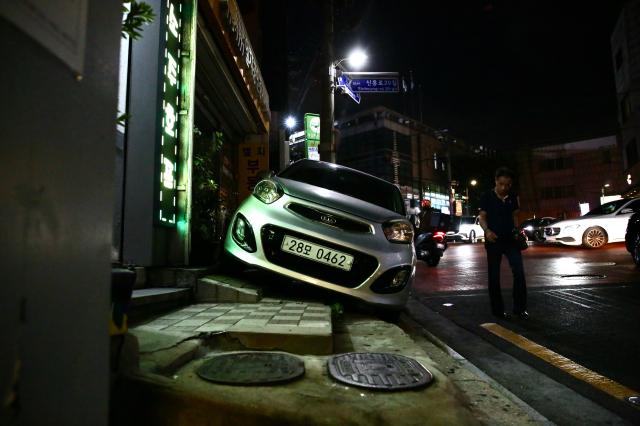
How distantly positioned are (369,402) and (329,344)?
975 millimetres

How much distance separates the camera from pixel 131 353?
1900 millimetres

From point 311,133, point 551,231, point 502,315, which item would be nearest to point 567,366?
point 502,315

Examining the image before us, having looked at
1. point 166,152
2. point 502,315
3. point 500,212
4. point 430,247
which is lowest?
point 502,315

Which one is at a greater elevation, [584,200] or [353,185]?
[584,200]

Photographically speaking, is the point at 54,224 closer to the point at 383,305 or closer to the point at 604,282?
the point at 383,305

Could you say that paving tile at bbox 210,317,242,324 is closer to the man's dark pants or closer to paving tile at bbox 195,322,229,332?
paving tile at bbox 195,322,229,332

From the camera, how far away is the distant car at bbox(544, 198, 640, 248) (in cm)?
1341

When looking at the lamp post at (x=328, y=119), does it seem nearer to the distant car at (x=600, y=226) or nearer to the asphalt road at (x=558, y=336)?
the asphalt road at (x=558, y=336)

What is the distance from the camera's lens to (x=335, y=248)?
13.4 ft

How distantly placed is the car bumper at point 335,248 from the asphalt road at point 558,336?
882 millimetres

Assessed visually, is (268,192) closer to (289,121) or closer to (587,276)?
(587,276)

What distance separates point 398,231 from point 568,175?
5357cm

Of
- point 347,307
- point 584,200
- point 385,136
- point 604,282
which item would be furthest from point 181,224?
point 584,200

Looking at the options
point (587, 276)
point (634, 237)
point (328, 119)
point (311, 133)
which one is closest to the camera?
point (587, 276)
